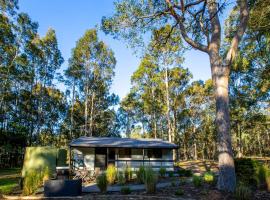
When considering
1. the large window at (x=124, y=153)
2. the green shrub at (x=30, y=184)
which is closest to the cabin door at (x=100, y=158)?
the large window at (x=124, y=153)

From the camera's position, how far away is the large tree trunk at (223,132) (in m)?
7.56

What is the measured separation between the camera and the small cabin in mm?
17328

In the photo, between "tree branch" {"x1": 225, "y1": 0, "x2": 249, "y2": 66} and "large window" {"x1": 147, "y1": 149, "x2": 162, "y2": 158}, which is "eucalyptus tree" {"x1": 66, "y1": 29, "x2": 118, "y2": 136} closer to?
"large window" {"x1": 147, "y1": 149, "x2": 162, "y2": 158}

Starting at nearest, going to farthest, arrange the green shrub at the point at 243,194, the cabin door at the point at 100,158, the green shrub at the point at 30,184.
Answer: the green shrub at the point at 243,194
the green shrub at the point at 30,184
the cabin door at the point at 100,158

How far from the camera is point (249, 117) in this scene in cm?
2664

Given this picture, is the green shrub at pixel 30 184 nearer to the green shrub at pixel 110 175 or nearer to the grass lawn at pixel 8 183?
the grass lawn at pixel 8 183

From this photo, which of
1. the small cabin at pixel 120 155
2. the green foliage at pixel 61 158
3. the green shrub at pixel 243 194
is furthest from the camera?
the small cabin at pixel 120 155

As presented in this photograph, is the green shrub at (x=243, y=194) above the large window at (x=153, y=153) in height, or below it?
below

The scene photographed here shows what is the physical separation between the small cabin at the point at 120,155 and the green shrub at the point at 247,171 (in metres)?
7.93

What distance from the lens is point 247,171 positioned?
986 centimetres

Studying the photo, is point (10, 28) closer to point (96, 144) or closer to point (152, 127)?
point (96, 144)

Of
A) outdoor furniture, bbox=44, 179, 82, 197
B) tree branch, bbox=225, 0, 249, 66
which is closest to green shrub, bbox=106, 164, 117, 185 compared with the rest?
outdoor furniture, bbox=44, 179, 82, 197

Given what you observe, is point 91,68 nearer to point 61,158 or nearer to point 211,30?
point 61,158

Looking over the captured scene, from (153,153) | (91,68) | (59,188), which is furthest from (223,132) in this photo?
(91,68)
